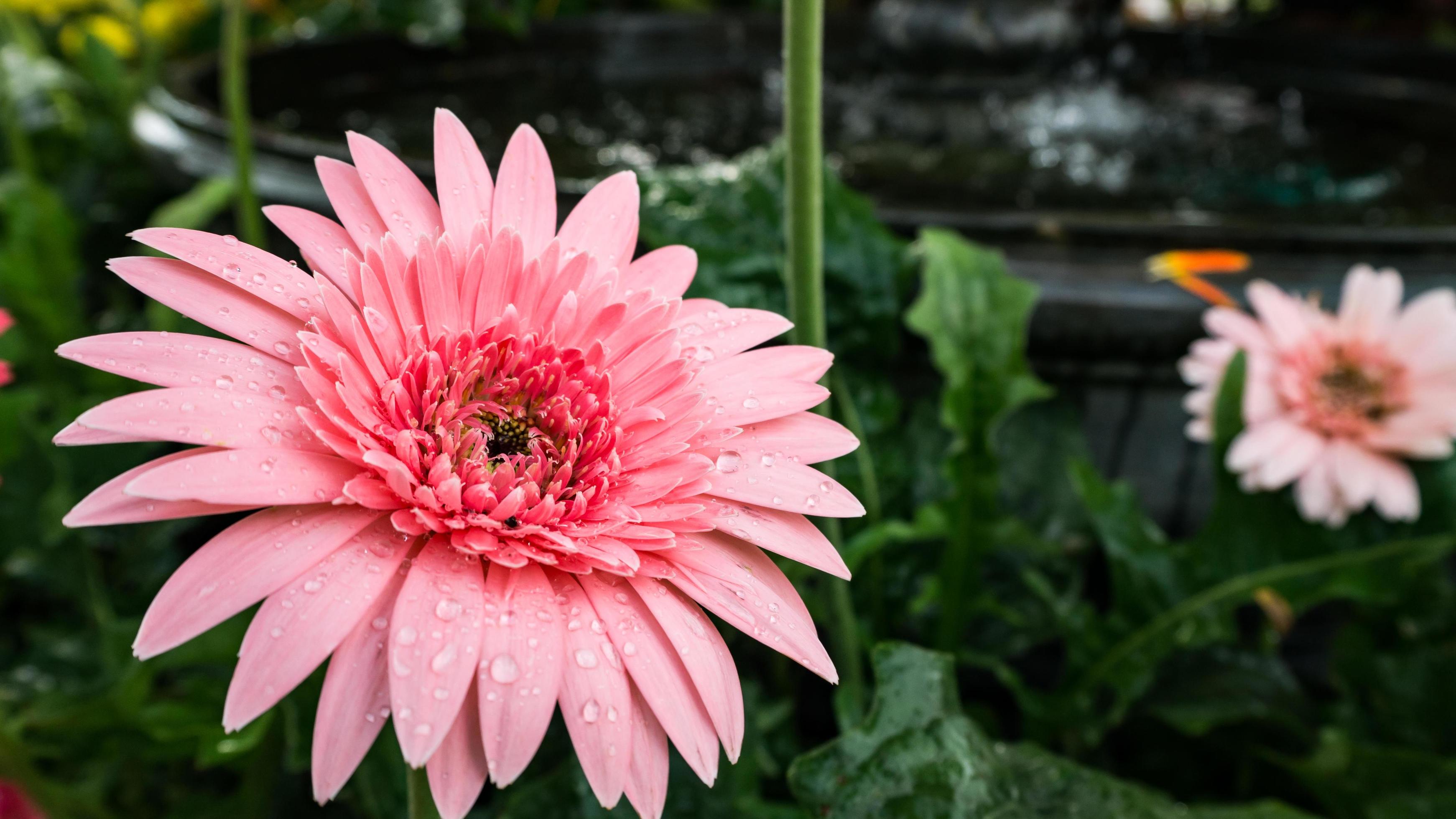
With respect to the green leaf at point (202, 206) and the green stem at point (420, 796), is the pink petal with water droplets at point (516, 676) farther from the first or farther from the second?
the green leaf at point (202, 206)

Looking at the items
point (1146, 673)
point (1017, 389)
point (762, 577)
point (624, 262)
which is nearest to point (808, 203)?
point (624, 262)

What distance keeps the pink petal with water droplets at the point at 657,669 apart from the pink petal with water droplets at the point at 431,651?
5 cm

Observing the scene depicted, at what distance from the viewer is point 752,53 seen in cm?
263

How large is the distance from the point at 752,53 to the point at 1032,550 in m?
1.92

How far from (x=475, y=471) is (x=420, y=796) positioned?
4.9 inches

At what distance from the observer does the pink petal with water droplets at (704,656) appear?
390mm

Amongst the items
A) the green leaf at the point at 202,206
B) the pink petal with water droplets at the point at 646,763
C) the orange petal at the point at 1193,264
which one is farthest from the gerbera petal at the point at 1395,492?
the green leaf at the point at 202,206

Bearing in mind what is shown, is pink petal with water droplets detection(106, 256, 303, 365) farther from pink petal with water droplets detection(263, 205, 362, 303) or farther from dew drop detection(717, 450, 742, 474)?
dew drop detection(717, 450, 742, 474)

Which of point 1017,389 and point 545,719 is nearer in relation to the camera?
point 545,719

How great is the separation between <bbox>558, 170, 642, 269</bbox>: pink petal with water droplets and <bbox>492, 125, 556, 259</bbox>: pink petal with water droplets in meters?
0.01

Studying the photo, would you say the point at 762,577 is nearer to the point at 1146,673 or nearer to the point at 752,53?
the point at 1146,673

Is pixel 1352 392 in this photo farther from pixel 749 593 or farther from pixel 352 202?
pixel 352 202

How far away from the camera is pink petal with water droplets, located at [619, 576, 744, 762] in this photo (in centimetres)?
39

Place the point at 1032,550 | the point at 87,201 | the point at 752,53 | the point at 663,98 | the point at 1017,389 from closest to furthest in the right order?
1. the point at 1017,389
2. the point at 1032,550
3. the point at 87,201
4. the point at 663,98
5. the point at 752,53
